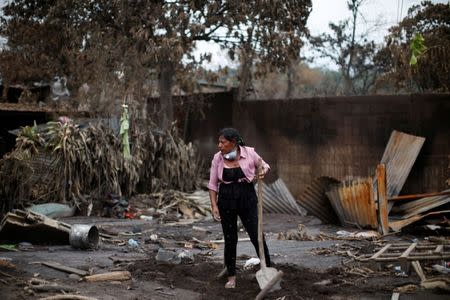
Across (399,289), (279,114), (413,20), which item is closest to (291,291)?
(399,289)

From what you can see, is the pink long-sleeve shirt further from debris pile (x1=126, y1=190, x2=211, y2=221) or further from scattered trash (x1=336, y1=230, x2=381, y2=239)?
debris pile (x1=126, y1=190, x2=211, y2=221)

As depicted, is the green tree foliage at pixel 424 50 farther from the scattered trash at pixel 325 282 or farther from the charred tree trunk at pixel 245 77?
the scattered trash at pixel 325 282

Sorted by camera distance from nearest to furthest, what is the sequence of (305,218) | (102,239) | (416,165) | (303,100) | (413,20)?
(102,239) < (416,165) < (305,218) < (303,100) < (413,20)

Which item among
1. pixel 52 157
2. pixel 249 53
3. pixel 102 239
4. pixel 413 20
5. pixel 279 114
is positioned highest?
pixel 413 20

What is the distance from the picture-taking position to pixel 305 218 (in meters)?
12.4

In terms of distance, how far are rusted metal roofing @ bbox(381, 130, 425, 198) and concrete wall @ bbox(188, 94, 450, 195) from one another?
0.36 m

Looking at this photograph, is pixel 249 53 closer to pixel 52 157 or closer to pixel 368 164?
pixel 368 164

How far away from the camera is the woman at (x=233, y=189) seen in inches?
237

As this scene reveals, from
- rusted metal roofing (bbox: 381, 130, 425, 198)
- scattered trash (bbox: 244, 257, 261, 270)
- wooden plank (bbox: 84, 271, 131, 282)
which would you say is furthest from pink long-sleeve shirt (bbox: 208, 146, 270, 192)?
rusted metal roofing (bbox: 381, 130, 425, 198)

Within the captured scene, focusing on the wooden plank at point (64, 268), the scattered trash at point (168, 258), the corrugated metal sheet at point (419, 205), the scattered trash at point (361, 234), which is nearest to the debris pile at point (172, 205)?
the scattered trash at point (361, 234)

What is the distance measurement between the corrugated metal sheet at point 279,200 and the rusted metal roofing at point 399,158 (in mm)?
2294

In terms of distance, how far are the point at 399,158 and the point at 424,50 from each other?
2.52 m

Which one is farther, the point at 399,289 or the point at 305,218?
the point at 305,218

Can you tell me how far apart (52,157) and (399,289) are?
906cm
